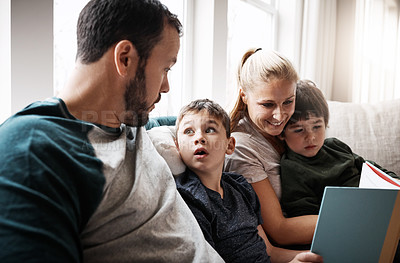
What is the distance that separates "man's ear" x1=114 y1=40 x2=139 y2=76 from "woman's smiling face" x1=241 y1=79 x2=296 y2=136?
2.26 ft

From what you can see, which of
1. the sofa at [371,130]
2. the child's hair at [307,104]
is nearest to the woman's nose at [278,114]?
the child's hair at [307,104]

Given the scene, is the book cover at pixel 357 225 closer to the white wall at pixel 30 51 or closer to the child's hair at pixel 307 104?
the child's hair at pixel 307 104

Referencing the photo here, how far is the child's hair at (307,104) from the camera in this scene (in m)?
1.58

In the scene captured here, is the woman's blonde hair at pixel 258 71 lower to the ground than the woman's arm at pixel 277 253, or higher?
higher

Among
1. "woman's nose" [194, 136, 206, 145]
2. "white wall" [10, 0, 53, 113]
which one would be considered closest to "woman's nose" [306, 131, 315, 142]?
"woman's nose" [194, 136, 206, 145]

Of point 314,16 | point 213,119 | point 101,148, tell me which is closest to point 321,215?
point 213,119

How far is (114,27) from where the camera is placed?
90 centimetres

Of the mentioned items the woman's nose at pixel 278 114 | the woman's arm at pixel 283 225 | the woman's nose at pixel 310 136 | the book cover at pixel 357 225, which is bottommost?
the woman's arm at pixel 283 225

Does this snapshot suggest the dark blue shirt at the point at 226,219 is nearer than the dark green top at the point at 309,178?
Yes

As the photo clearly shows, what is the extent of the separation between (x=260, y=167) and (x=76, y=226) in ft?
3.02

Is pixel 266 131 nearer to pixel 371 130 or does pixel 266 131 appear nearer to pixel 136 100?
pixel 136 100

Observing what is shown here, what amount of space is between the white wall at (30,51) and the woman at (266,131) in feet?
2.50

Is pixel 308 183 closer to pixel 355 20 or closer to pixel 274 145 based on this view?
pixel 274 145

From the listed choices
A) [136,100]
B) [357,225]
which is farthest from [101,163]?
[357,225]
